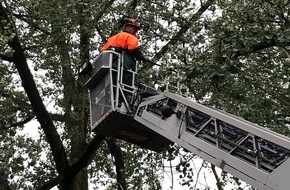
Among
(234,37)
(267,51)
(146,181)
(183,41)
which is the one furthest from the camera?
(146,181)

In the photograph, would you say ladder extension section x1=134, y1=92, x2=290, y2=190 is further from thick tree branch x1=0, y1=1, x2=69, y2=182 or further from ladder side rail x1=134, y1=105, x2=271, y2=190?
thick tree branch x1=0, y1=1, x2=69, y2=182

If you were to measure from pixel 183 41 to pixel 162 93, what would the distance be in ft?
11.9

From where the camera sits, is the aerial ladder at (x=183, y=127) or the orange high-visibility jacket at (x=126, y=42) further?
the orange high-visibility jacket at (x=126, y=42)

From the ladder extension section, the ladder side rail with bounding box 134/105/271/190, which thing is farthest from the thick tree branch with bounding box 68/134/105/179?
the ladder extension section

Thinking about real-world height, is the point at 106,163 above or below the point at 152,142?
above

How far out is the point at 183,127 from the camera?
679 cm

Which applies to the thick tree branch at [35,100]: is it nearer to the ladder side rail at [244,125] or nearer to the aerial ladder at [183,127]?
the aerial ladder at [183,127]

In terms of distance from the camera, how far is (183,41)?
11.0 m

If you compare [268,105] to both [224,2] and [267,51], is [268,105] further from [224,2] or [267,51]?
[224,2]

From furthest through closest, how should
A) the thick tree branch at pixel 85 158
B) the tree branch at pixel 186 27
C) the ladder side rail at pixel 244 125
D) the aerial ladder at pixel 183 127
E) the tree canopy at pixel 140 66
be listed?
1. the thick tree branch at pixel 85 158
2. the tree branch at pixel 186 27
3. the tree canopy at pixel 140 66
4. the aerial ladder at pixel 183 127
5. the ladder side rail at pixel 244 125

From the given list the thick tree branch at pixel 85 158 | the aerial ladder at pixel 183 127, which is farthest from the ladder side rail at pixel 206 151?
the thick tree branch at pixel 85 158

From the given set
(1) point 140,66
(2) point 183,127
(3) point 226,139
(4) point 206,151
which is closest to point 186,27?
(1) point 140,66

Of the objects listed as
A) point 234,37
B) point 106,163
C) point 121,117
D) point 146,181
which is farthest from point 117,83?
point 106,163

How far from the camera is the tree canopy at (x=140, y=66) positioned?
327 inches
